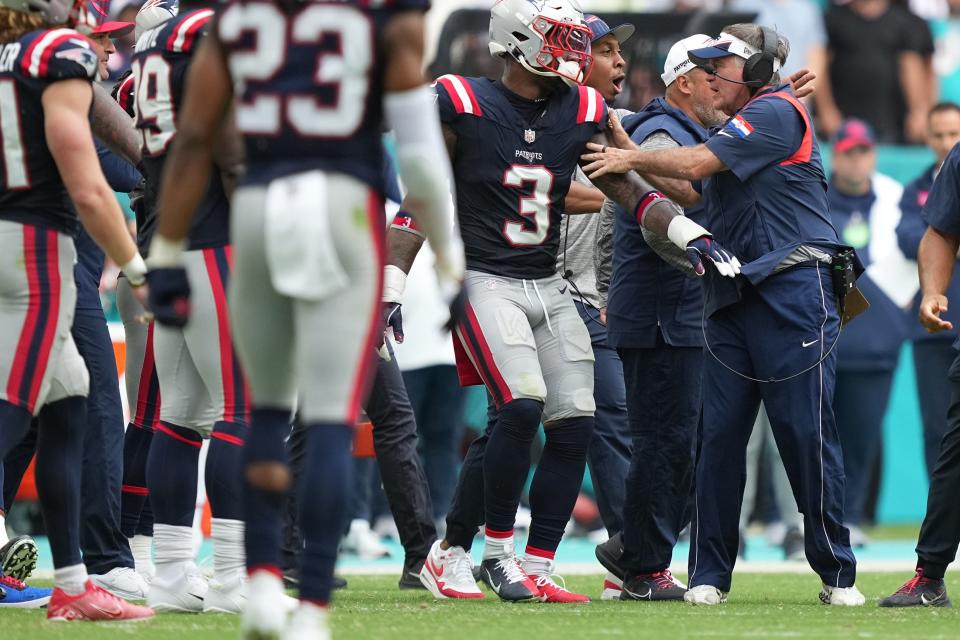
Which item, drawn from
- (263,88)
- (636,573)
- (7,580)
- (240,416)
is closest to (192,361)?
(240,416)

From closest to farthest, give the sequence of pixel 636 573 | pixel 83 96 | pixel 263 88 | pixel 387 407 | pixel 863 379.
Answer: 1. pixel 263 88
2. pixel 83 96
3. pixel 636 573
4. pixel 387 407
5. pixel 863 379

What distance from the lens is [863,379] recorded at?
34.6 ft

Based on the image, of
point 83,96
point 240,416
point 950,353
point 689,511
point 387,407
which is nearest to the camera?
point 83,96

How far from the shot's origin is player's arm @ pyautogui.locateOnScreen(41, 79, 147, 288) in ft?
16.1

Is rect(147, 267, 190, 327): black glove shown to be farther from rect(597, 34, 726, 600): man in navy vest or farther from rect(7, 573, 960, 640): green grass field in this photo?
rect(597, 34, 726, 600): man in navy vest

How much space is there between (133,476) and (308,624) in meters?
2.96

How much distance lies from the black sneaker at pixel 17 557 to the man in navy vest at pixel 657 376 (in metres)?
2.32

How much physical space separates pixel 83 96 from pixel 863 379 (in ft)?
22.1

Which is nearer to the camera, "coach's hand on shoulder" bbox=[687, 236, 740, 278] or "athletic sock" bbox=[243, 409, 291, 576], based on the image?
"athletic sock" bbox=[243, 409, 291, 576]

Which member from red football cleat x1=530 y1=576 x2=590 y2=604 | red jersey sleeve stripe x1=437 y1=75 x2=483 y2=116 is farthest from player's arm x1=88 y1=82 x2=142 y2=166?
red football cleat x1=530 y1=576 x2=590 y2=604

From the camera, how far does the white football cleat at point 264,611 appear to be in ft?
12.6

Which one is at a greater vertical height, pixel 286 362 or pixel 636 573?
pixel 286 362

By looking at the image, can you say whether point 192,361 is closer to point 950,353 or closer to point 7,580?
point 7,580

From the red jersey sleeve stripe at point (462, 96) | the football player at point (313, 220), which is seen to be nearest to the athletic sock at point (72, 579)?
the football player at point (313, 220)
